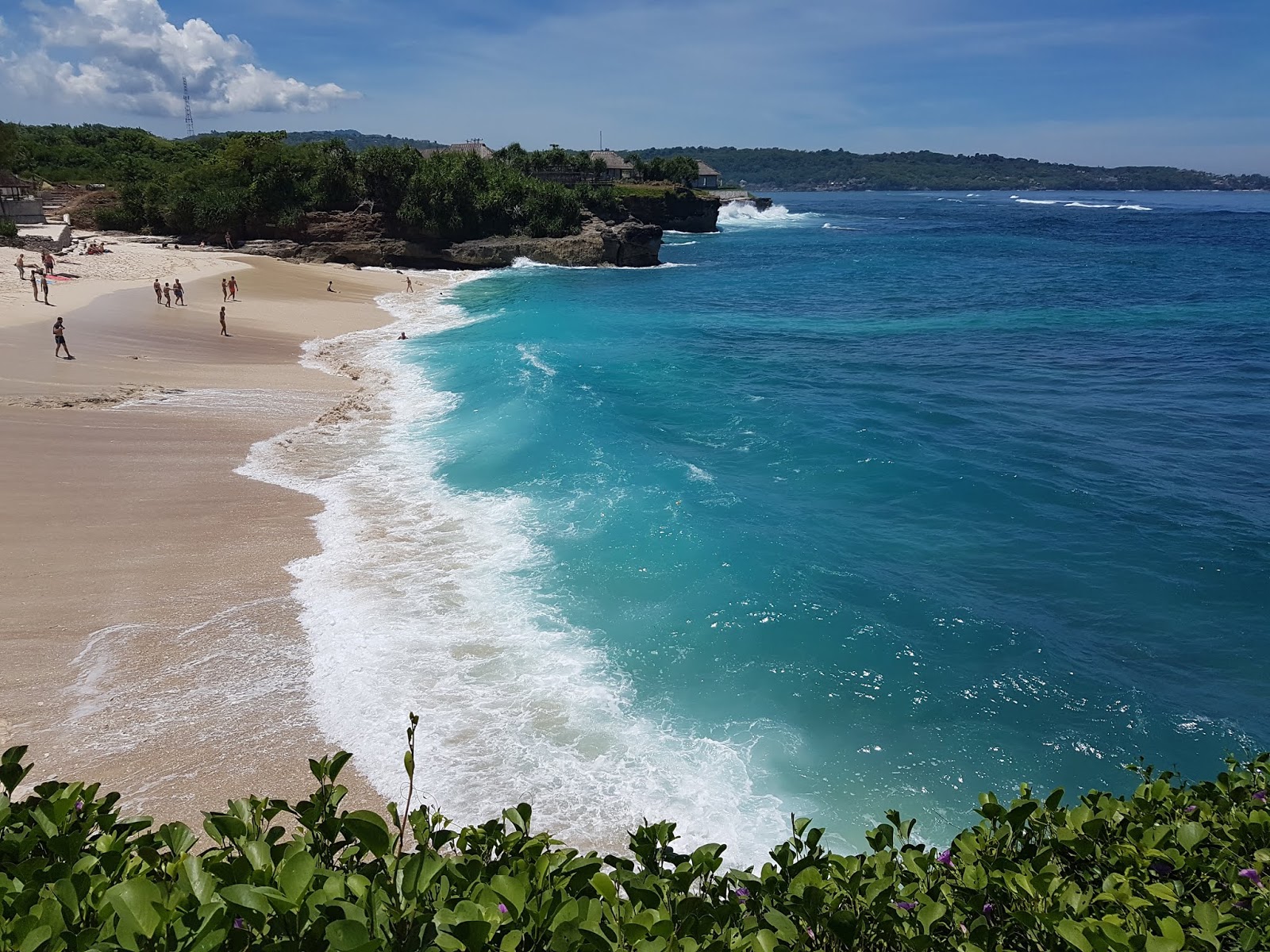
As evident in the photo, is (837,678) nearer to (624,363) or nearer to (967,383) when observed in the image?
(967,383)

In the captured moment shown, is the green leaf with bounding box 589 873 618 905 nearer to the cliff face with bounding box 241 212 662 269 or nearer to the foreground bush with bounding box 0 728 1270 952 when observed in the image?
the foreground bush with bounding box 0 728 1270 952

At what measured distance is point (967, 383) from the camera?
25.4 metres

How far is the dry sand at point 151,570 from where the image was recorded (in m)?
8.79

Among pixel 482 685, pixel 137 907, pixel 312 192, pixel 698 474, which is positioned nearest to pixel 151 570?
pixel 482 685

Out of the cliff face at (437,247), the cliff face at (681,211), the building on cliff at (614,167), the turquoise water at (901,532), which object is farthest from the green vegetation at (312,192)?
the building on cliff at (614,167)

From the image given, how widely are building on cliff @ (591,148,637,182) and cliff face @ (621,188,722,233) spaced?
11.5m

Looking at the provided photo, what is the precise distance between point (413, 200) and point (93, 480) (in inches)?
2013

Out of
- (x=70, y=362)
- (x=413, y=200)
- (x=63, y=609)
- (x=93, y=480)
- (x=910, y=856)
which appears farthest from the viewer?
(x=413, y=200)

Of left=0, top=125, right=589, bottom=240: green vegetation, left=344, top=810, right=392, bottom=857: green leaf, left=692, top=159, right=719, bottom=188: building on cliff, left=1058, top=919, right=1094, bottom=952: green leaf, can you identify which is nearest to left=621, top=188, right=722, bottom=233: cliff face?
left=0, top=125, right=589, bottom=240: green vegetation

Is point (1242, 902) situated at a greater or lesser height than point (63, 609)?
greater

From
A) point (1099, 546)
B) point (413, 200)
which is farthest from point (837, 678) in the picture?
point (413, 200)

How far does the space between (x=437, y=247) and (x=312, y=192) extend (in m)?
9.77

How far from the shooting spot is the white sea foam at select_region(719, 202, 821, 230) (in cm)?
12431

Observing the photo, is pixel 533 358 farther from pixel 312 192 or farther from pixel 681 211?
pixel 681 211
